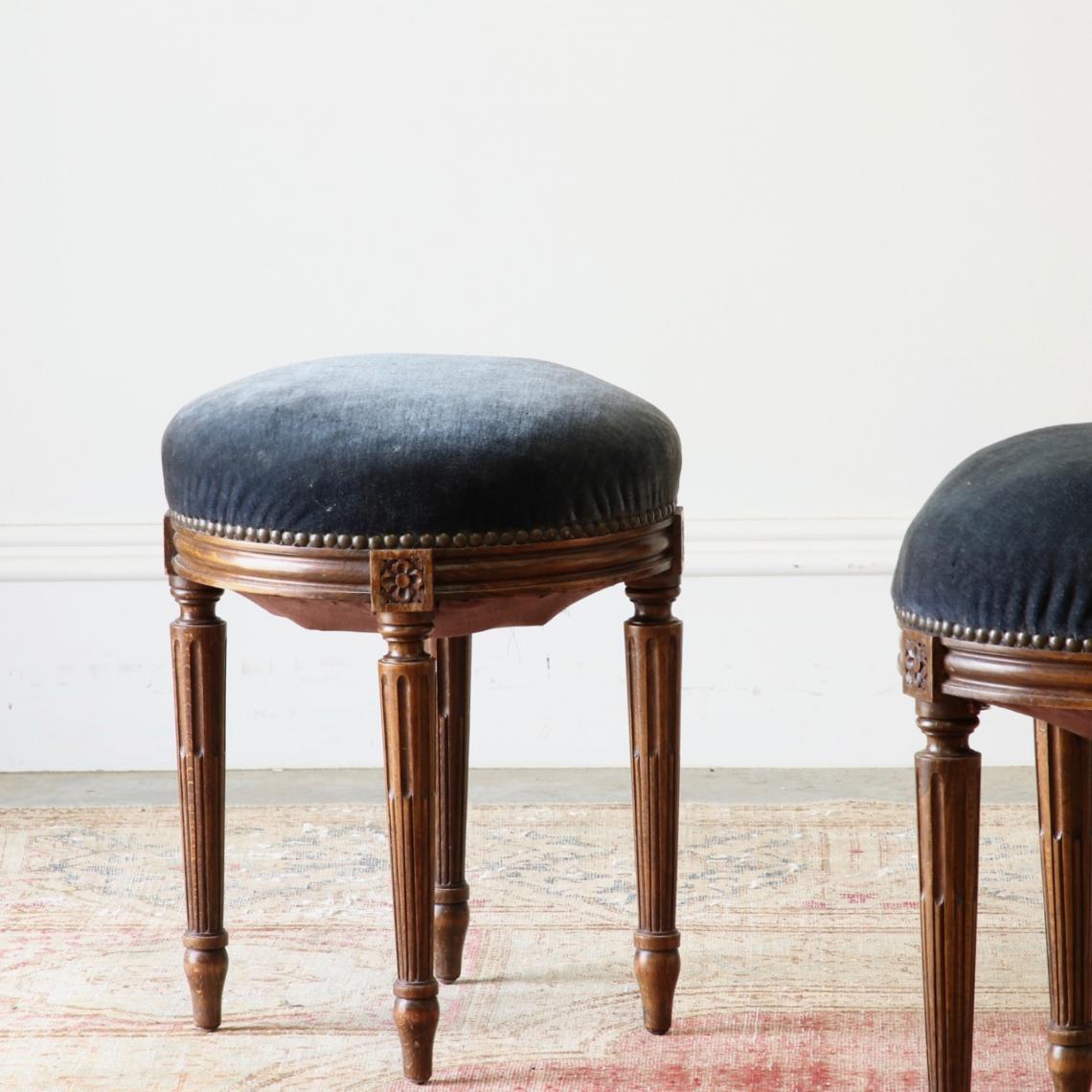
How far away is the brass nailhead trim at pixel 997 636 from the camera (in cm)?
119

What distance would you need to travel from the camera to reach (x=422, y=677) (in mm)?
1450

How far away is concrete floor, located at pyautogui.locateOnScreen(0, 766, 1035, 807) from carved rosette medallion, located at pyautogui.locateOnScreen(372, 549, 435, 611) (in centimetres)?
120

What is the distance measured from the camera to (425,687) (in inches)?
57.2

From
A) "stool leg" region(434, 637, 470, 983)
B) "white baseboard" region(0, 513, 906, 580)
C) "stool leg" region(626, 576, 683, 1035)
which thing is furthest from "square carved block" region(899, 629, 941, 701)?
"white baseboard" region(0, 513, 906, 580)

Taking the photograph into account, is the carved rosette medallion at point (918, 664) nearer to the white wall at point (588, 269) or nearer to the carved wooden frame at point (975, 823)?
the carved wooden frame at point (975, 823)

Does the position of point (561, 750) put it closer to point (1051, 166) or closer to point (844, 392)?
point (844, 392)

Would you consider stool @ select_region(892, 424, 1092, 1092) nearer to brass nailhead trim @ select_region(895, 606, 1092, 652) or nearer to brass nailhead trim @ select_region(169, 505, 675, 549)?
brass nailhead trim @ select_region(895, 606, 1092, 652)

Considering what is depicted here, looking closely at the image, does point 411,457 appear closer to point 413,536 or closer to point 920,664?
point 413,536

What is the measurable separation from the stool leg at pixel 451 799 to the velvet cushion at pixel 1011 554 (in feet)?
2.12

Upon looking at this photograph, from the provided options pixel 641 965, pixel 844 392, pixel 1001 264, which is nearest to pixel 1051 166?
pixel 1001 264

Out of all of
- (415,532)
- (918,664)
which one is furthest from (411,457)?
(918,664)

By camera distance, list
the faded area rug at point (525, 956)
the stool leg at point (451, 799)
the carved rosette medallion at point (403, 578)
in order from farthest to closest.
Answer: the stool leg at point (451, 799) < the faded area rug at point (525, 956) < the carved rosette medallion at point (403, 578)

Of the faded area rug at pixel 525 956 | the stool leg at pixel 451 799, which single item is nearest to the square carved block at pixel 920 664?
the faded area rug at pixel 525 956

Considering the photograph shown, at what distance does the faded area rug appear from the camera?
164 centimetres
